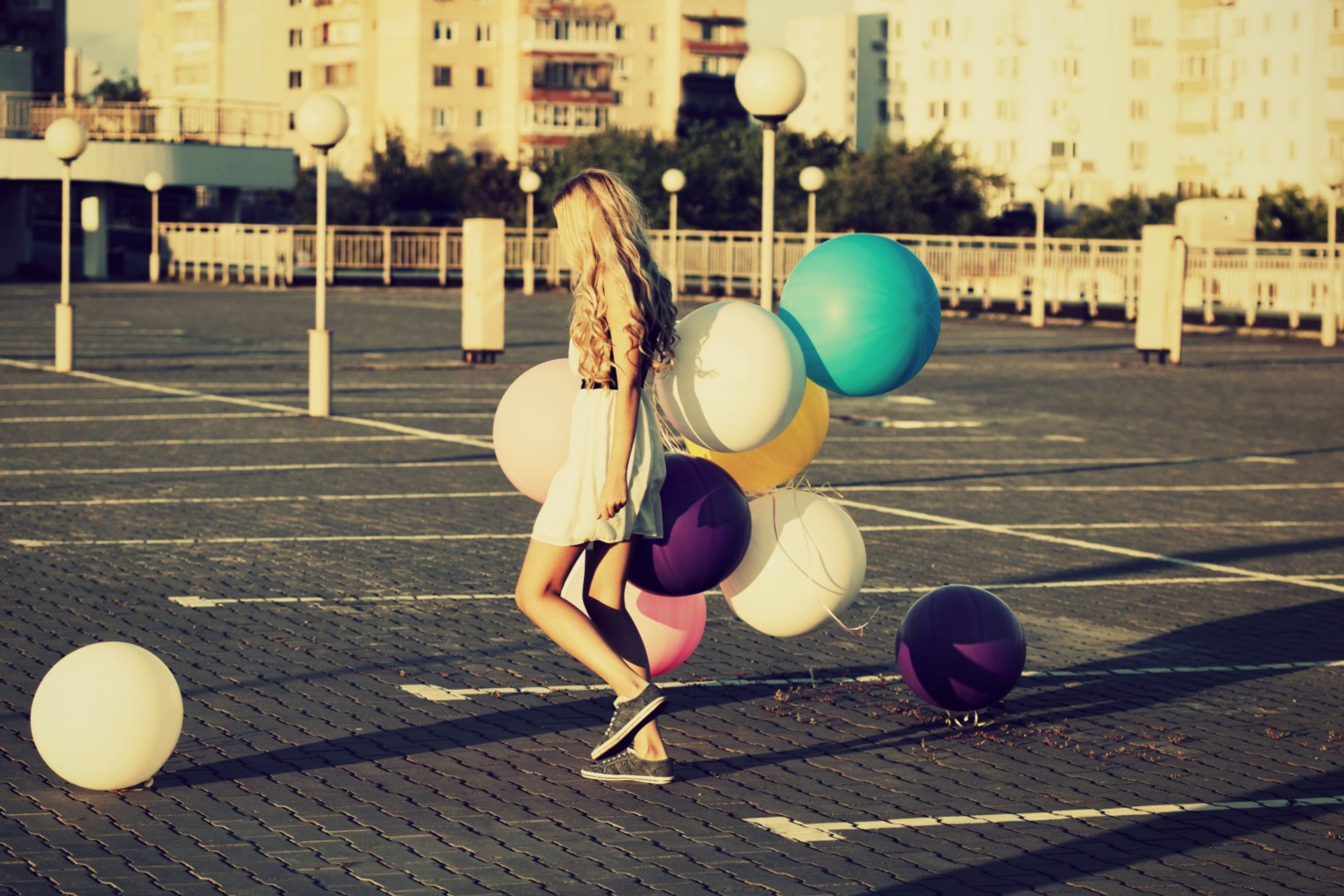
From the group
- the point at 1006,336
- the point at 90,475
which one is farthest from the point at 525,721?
the point at 1006,336

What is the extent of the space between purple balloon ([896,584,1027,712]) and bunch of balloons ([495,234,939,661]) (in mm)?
338

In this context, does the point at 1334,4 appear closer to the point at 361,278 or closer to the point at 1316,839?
the point at 361,278

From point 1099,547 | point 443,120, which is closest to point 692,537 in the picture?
point 1099,547

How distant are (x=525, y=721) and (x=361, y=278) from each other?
54.3 meters

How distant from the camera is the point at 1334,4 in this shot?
114062 millimetres

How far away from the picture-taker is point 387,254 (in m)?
59.8

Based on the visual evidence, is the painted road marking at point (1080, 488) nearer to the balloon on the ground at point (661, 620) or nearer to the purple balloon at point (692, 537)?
the balloon on the ground at point (661, 620)

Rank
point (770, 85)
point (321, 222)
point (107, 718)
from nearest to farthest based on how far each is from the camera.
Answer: point (107, 718), point (770, 85), point (321, 222)

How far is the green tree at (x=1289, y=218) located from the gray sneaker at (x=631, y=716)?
69.7 metres

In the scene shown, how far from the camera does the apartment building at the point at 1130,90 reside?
116688 millimetres

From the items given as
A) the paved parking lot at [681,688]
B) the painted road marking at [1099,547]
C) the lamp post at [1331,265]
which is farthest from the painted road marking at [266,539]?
the lamp post at [1331,265]

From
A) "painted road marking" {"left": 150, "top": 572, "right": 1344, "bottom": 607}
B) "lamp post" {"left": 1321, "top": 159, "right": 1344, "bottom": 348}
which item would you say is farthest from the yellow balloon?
"lamp post" {"left": 1321, "top": 159, "right": 1344, "bottom": 348}

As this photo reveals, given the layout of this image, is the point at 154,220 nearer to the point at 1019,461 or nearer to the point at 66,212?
the point at 66,212

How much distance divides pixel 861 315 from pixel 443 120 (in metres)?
125
